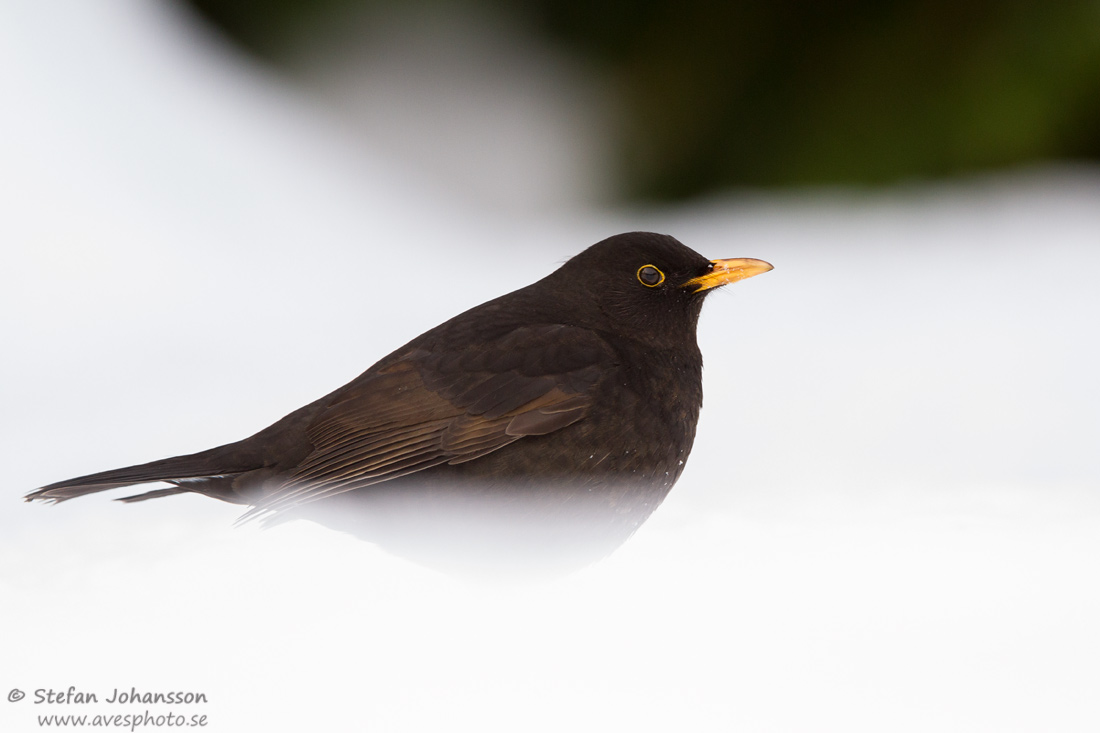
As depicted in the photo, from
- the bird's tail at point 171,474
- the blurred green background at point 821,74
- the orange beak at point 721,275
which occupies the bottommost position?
the bird's tail at point 171,474

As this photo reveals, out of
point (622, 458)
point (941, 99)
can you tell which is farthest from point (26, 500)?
point (941, 99)

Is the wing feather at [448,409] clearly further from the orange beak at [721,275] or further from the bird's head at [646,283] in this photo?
the orange beak at [721,275]

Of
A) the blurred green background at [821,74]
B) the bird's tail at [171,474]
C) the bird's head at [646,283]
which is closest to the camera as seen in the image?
the bird's tail at [171,474]

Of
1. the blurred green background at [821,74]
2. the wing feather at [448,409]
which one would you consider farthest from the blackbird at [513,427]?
the blurred green background at [821,74]

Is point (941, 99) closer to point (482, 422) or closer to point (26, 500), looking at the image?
point (482, 422)

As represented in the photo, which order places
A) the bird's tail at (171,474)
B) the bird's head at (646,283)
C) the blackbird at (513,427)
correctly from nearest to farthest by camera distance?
the blackbird at (513,427) < the bird's tail at (171,474) < the bird's head at (646,283)

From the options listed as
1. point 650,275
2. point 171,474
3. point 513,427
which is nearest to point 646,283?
point 650,275
